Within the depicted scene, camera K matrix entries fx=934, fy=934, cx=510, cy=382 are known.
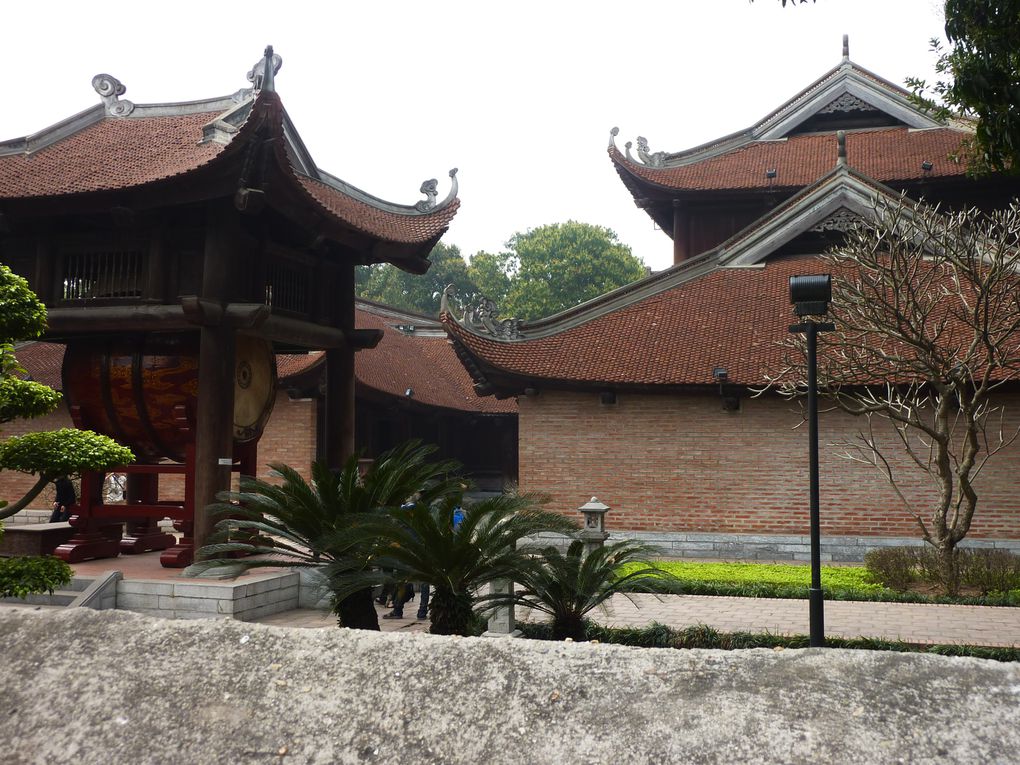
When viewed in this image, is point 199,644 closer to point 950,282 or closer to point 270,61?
point 270,61

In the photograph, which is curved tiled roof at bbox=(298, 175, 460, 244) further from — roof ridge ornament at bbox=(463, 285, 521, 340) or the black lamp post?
the black lamp post

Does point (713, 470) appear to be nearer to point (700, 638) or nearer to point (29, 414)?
point (700, 638)

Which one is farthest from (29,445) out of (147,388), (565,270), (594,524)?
(565,270)

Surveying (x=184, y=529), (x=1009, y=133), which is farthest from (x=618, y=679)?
(x=184, y=529)

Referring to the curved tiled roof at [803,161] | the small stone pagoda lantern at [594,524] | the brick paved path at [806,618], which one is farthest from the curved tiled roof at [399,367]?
the brick paved path at [806,618]

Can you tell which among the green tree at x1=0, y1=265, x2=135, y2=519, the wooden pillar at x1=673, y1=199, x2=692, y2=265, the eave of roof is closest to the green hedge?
the green tree at x1=0, y1=265, x2=135, y2=519

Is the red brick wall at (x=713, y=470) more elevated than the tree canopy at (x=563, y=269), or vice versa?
the tree canopy at (x=563, y=269)

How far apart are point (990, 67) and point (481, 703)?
7.49 metres

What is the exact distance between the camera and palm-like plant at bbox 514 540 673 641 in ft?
25.6

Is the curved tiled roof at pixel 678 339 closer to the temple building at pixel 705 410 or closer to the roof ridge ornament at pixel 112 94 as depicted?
the temple building at pixel 705 410

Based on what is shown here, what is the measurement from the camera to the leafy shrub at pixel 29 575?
6.56m

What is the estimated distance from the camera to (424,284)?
60500 mm

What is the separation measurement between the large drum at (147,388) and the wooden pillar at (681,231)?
1326cm

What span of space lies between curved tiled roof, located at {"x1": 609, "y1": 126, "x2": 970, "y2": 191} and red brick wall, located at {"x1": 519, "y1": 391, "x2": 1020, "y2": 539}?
24.6 ft
